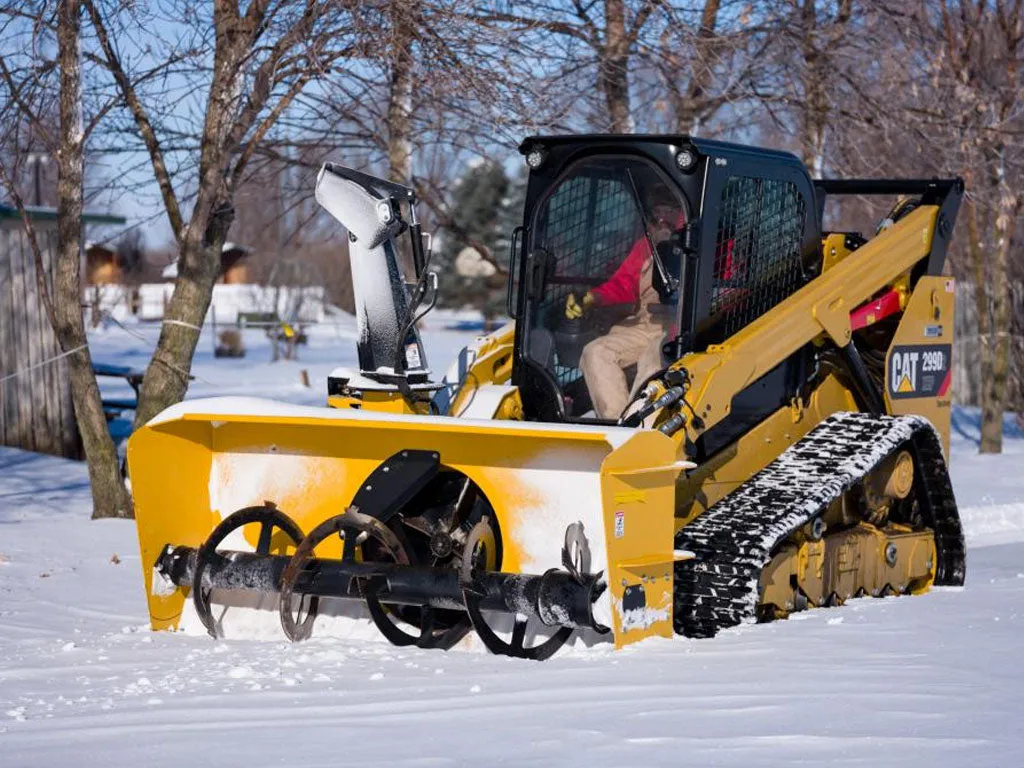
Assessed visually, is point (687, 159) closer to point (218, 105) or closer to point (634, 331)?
point (634, 331)

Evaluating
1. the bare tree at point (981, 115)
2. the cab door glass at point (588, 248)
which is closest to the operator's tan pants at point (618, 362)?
the cab door glass at point (588, 248)

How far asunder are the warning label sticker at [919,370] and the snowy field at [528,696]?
1.25 metres

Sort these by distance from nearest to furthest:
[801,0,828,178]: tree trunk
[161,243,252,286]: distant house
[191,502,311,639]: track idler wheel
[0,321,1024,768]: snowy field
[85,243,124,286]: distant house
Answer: [0,321,1024,768]: snowy field, [191,502,311,639]: track idler wheel, [801,0,828,178]: tree trunk, [85,243,124,286]: distant house, [161,243,252,286]: distant house

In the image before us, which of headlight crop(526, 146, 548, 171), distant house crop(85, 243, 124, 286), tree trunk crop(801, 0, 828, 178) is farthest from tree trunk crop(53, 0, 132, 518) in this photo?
distant house crop(85, 243, 124, 286)

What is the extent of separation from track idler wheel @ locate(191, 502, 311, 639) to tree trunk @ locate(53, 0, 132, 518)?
3887 millimetres

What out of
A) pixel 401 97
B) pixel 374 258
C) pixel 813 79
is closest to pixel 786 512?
pixel 374 258

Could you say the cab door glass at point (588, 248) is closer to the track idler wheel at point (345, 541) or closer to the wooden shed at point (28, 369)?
the track idler wheel at point (345, 541)

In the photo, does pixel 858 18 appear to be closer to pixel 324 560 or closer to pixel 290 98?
pixel 290 98

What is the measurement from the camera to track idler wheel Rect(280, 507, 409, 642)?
6016mm

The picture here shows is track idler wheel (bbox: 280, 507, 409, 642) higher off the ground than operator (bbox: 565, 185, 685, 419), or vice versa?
operator (bbox: 565, 185, 685, 419)

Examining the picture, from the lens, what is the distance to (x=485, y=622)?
5.98 m

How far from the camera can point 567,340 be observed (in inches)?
279

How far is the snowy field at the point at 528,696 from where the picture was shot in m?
4.44

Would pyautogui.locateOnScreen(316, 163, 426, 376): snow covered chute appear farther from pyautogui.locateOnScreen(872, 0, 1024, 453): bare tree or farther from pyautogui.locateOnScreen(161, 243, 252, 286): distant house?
pyautogui.locateOnScreen(161, 243, 252, 286): distant house
